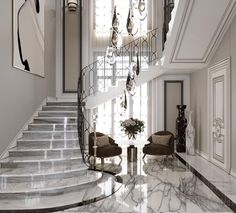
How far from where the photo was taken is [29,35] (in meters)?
6.46

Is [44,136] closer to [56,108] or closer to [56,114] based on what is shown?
[56,114]

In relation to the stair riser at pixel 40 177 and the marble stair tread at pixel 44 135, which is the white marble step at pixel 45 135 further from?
the stair riser at pixel 40 177

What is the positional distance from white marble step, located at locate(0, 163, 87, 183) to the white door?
3143 millimetres

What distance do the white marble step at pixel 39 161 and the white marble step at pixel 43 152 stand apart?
13cm

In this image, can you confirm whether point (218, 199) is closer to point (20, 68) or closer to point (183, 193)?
point (183, 193)

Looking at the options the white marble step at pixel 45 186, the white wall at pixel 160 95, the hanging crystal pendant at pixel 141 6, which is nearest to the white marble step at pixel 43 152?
the white marble step at pixel 45 186

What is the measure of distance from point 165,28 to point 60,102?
3.93m

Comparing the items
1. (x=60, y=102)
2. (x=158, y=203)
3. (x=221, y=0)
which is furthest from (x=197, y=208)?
(x=60, y=102)

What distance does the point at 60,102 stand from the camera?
8070 millimetres

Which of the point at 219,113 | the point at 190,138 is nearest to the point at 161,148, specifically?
the point at 190,138

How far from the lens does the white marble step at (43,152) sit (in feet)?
17.8

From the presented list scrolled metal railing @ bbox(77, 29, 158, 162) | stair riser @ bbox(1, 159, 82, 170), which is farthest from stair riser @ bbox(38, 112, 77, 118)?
stair riser @ bbox(1, 159, 82, 170)

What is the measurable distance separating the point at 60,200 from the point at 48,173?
0.80 meters

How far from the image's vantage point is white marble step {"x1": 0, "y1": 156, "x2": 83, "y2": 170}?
5016mm
